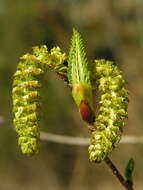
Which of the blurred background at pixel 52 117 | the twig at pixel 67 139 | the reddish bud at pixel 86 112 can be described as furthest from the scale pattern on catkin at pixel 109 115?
the blurred background at pixel 52 117

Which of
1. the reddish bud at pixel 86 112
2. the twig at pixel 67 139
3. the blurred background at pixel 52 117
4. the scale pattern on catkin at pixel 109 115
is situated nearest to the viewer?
the scale pattern on catkin at pixel 109 115

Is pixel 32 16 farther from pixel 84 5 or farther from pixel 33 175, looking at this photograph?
pixel 33 175

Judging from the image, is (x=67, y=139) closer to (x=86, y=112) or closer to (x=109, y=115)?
(x=86, y=112)

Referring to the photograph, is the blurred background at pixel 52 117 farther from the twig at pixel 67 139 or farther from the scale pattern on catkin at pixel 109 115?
the scale pattern on catkin at pixel 109 115

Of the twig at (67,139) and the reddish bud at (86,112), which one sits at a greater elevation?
the reddish bud at (86,112)

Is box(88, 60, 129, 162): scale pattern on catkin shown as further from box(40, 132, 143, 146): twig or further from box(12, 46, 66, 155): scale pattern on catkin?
box(40, 132, 143, 146): twig

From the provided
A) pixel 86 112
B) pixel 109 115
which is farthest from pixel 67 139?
pixel 109 115

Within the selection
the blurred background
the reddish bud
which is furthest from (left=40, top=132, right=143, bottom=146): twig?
the blurred background
